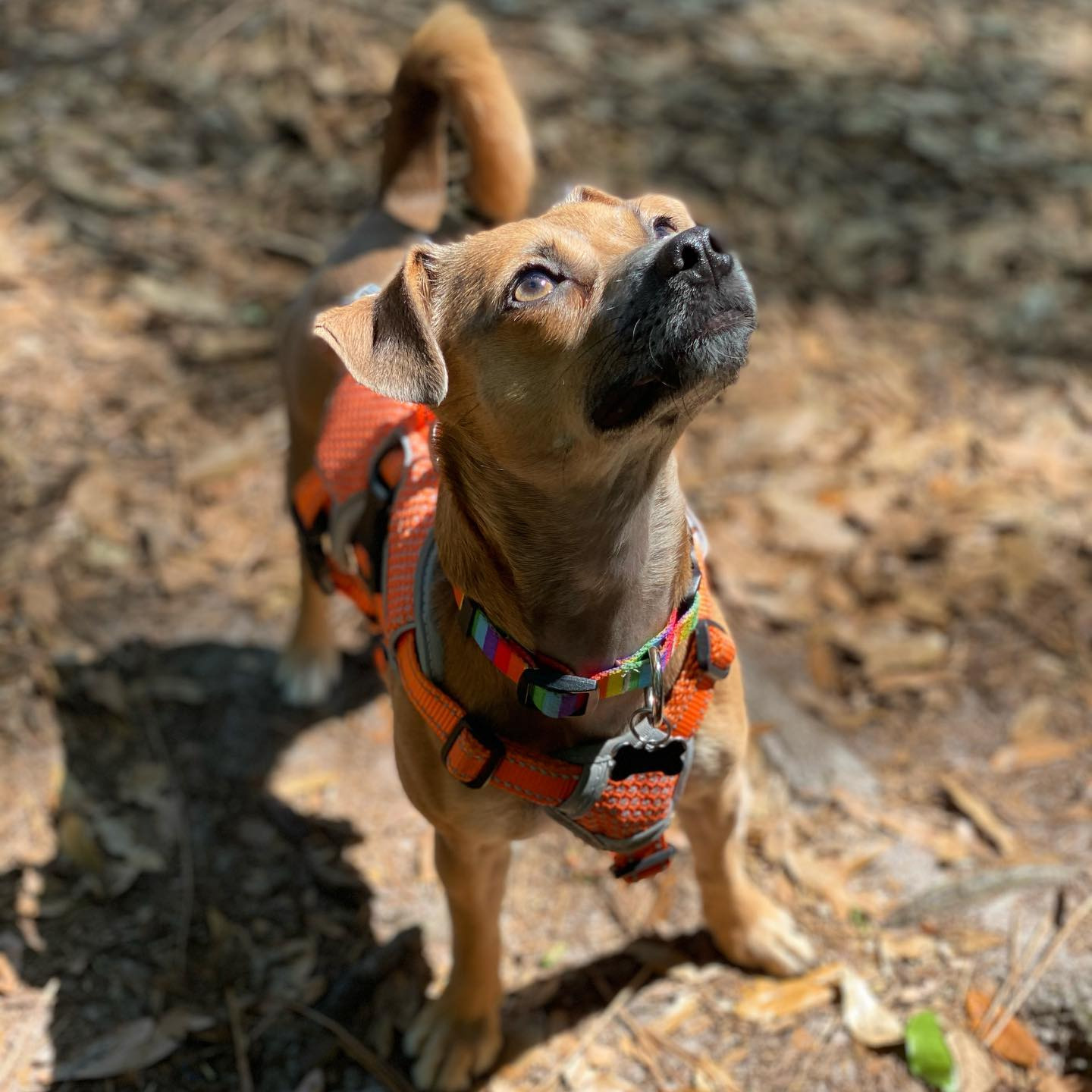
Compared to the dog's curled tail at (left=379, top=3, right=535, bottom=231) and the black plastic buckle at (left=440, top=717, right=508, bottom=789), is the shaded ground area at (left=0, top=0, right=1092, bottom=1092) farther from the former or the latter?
the dog's curled tail at (left=379, top=3, right=535, bottom=231)

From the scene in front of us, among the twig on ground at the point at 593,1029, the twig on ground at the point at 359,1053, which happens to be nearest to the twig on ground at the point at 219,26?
the twig on ground at the point at 359,1053

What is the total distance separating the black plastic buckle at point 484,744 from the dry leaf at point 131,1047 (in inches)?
56.8

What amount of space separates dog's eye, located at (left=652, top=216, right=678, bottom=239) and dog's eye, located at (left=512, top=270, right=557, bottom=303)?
36cm

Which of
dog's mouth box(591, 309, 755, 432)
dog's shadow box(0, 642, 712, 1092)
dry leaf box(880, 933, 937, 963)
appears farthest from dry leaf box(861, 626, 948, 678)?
dog's mouth box(591, 309, 755, 432)

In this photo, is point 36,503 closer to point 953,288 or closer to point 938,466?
point 938,466

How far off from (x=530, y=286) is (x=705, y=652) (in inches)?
34.1

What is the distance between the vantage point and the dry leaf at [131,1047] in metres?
3.09

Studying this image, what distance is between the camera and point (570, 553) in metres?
2.38

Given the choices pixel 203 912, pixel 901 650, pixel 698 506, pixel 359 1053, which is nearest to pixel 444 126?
pixel 698 506

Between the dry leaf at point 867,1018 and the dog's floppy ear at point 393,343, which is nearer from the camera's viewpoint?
the dog's floppy ear at point 393,343

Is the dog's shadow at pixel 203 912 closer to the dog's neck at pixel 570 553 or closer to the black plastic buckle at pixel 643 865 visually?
the black plastic buckle at pixel 643 865

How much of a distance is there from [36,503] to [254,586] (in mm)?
940

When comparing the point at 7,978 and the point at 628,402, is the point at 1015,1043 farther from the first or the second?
the point at 7,978

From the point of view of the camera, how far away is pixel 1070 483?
4617 mm
